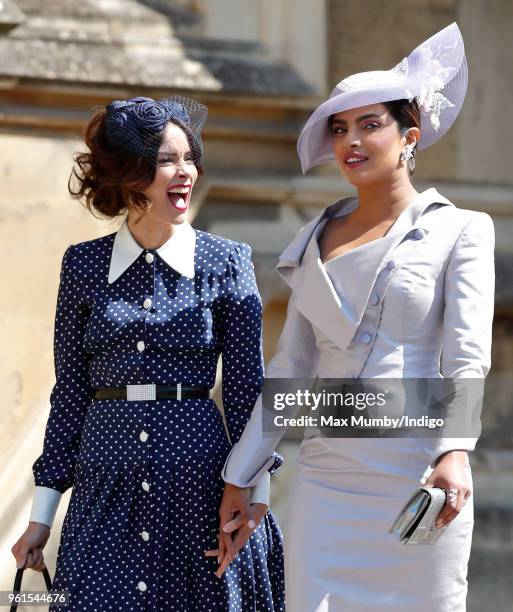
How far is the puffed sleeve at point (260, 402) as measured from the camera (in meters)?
3.63

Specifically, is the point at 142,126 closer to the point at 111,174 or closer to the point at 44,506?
the point at 111,174

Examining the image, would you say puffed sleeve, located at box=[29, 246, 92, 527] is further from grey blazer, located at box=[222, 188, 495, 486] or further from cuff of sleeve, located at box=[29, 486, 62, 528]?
grey blazer, located at box=[222, 188, 495, 486]

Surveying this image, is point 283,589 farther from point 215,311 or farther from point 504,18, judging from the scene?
point 504,18

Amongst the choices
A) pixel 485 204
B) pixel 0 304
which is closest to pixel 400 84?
pixel 0 304

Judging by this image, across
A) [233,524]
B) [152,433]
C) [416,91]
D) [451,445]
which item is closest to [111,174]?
[152,433]

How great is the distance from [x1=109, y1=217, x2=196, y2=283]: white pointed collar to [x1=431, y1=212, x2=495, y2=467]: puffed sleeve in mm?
656

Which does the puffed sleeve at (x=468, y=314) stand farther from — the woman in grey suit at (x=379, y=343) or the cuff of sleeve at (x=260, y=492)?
the cuff of sleeve at (x=260, y=492)

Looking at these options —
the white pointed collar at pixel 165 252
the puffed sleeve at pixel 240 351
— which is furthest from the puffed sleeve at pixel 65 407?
the puffed sleeve at pixel 240 351

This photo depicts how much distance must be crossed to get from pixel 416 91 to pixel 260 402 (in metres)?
0.82

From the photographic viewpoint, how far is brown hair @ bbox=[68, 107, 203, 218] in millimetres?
3715

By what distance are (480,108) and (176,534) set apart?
3.81 metres

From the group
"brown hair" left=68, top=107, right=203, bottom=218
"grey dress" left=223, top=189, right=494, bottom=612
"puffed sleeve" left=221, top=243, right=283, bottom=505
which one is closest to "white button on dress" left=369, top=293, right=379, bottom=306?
"grey dress" left=223, top=189, right=494, bottom=612

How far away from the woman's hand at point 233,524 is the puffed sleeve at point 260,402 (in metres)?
0.03

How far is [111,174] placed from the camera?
375 centimetres
